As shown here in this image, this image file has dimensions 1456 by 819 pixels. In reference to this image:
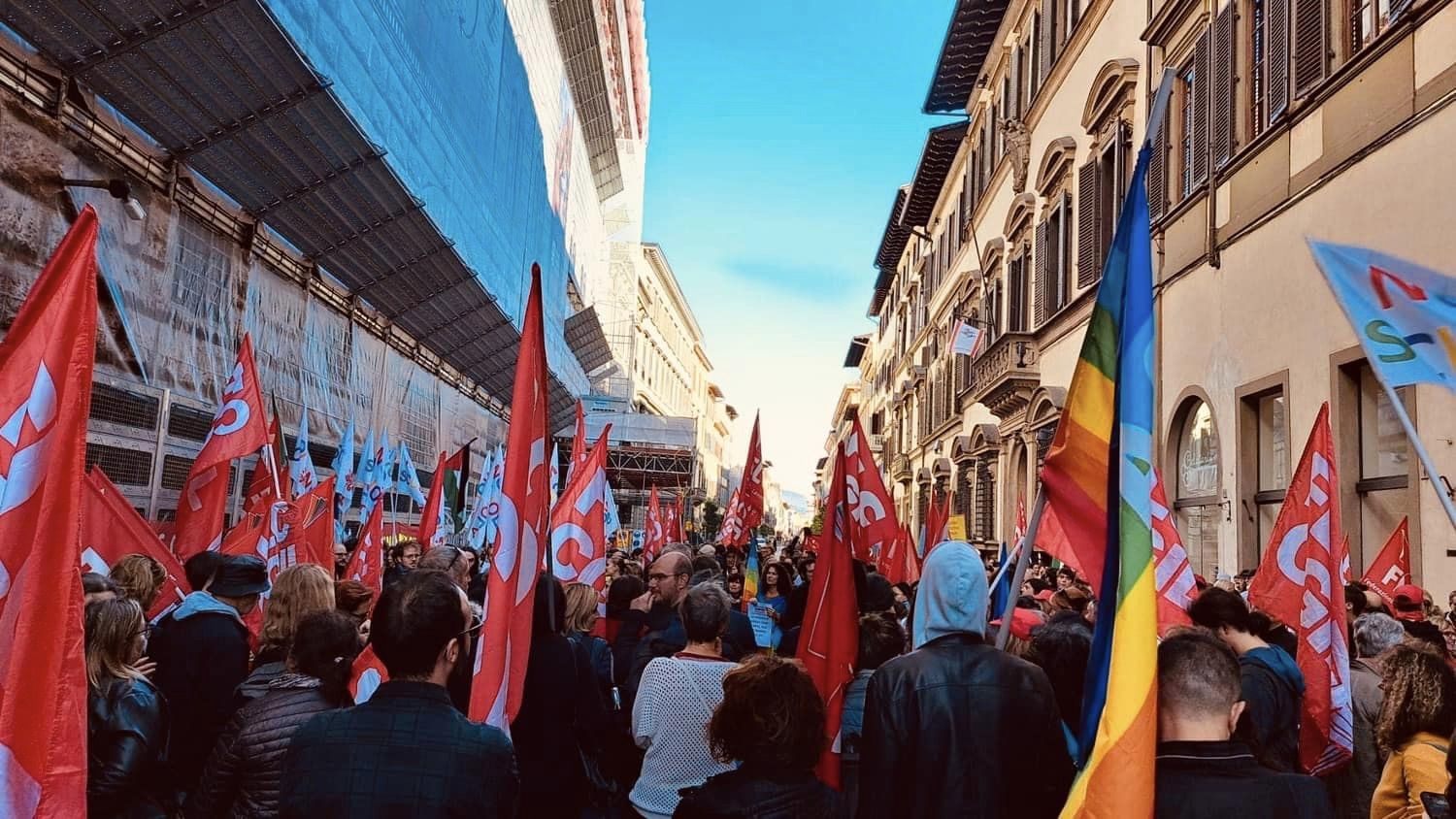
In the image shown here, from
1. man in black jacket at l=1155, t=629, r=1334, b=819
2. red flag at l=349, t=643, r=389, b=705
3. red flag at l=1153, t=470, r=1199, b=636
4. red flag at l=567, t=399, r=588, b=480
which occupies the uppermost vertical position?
red flag at l=567, t=399, r=588, b=480

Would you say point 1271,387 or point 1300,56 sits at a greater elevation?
point 1300,56

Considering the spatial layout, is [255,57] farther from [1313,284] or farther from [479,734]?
[1313,284]

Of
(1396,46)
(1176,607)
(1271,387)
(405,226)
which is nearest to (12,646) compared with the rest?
(1176,607)

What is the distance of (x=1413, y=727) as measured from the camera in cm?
350


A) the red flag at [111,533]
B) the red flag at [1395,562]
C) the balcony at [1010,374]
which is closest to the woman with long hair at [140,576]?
the red flag at [111,533]

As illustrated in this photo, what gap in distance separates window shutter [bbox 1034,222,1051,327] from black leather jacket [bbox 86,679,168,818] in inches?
739

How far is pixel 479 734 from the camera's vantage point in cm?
259

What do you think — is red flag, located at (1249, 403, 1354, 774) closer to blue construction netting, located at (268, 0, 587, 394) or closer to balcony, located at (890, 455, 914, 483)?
blue construction netting, located at (268, 0, 587, 394)

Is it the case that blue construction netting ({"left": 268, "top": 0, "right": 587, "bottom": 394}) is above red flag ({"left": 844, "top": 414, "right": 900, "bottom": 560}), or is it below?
above

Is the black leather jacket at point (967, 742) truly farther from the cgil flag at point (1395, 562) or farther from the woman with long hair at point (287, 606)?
the cgil flag at point (1395, 562)

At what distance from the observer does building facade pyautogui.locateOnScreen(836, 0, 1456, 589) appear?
8617 millimetres

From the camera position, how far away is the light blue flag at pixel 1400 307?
3.31 meters

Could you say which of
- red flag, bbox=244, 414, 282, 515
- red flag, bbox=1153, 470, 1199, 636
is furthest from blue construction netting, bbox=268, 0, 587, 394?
red flag, bbox=1153, 470, 1199, 636

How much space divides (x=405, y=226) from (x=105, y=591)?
12.3m
